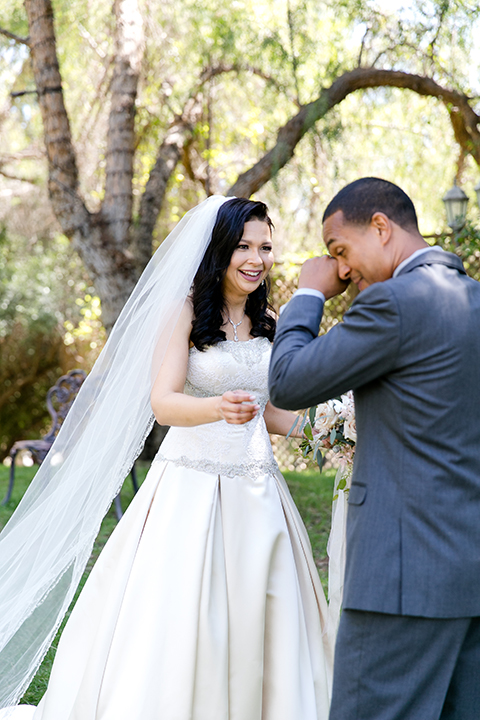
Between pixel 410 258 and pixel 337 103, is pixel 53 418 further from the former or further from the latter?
pixel 410 258

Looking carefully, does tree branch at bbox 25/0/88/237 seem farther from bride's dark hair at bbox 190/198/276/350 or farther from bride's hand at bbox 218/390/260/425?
bride's hand at bbox 218/390/260/425

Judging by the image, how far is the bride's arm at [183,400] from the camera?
1.95 meters

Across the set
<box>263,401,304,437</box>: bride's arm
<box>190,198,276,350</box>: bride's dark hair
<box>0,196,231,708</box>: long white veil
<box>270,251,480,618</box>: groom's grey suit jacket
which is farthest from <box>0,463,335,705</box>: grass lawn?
<box>270,251,480,618</box>: groom's grey suit jacket

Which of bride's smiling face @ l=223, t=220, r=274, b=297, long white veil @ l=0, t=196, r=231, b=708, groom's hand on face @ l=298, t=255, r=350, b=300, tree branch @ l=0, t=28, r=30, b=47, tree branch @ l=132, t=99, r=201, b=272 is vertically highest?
tree branch @ l=0, t=28, r=30, b=47

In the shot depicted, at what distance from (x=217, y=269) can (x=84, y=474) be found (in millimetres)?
949

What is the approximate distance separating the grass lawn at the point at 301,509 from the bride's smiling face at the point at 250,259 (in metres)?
1.98

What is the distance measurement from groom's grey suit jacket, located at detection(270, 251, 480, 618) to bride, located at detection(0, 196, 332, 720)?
685mm

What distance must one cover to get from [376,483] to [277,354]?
36cm

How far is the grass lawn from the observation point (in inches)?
155

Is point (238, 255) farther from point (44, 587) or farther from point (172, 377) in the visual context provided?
point (44, 587)

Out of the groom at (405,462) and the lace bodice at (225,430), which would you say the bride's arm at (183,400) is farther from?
the groom at (405,462)

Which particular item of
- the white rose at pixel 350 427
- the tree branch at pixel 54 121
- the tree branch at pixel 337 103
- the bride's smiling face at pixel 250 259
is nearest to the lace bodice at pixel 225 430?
the bride's smiling face at pixel 250 259

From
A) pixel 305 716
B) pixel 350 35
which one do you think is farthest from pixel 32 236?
pixel 305 716

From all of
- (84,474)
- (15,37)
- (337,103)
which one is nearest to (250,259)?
(84,474)
